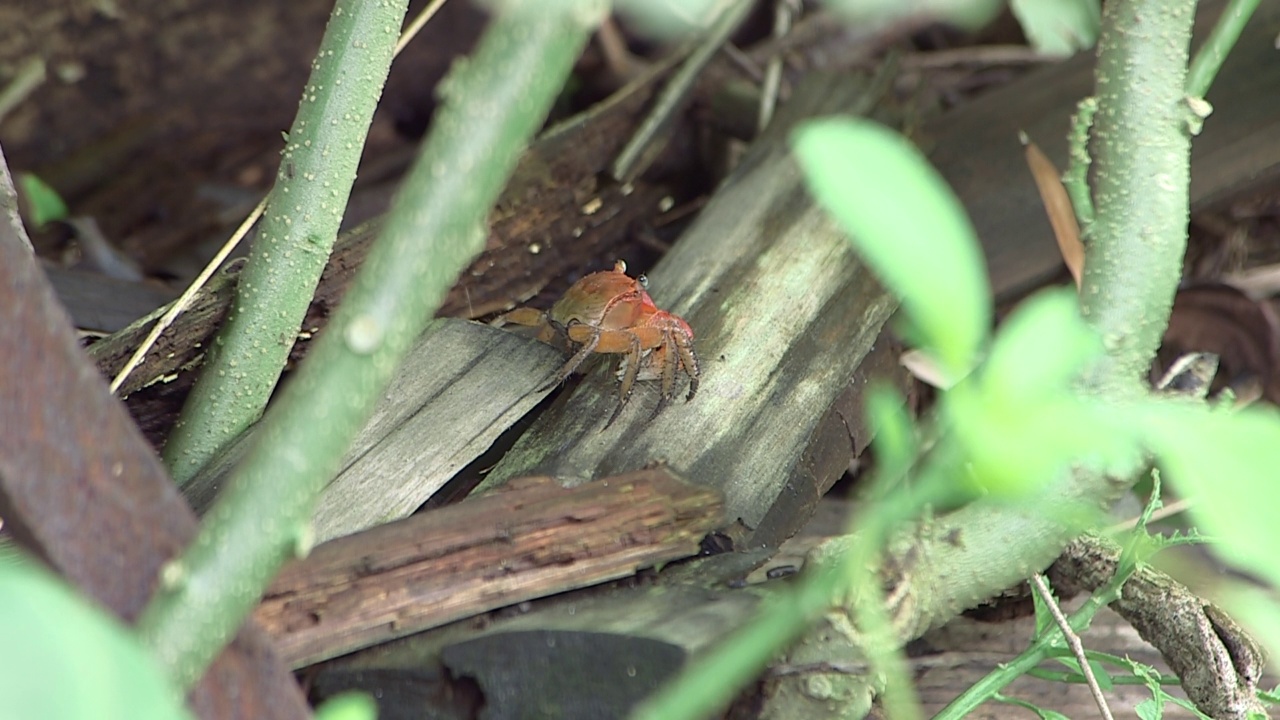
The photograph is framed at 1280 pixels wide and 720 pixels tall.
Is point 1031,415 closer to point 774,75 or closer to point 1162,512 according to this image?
point 1162,512

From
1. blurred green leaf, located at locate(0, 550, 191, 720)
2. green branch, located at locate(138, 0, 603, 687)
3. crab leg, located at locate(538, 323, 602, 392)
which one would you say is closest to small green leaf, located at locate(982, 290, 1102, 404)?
green branch, located at locate(138, 0, 603, 687)

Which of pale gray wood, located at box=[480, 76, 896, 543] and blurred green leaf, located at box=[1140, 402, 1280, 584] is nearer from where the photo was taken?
blurred green leaf, located at box=[1140, 402, 1280, 584]

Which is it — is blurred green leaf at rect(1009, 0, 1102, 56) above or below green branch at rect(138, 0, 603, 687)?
below

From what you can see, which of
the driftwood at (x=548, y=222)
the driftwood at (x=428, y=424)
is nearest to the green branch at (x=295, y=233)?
the driftwood at (x=428, y=424)

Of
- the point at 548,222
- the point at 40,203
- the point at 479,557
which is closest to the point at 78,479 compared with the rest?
the point at 479,557

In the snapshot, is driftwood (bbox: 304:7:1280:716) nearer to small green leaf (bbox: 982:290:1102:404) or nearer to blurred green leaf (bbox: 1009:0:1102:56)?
blurred green leaf (bbox: 1009:0:1102:56)

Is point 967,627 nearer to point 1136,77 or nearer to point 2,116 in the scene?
point 1136,77

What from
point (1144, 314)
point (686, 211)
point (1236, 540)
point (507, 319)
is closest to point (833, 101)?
point (686, 211)

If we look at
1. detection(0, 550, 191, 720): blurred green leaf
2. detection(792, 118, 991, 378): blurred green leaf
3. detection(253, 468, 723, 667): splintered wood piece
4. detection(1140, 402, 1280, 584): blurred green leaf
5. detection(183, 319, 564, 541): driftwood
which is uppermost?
detection(792, 118, 991, 378): blurred green leaf
